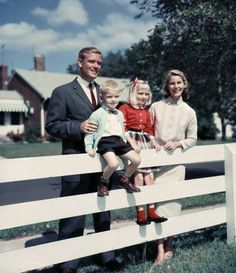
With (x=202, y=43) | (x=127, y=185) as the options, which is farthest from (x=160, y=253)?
(x=202, y=43)

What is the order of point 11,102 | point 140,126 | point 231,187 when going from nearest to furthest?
point 140,126 < point 231,187 < point 11,102

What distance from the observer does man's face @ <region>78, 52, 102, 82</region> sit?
12.8 feet

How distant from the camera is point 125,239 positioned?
405 cm

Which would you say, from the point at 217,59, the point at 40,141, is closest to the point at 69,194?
the point at 217,59

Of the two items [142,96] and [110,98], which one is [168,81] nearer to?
[142,96]

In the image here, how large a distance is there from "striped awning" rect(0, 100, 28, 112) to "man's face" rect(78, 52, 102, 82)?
33.6 metres

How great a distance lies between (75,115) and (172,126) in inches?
42.1

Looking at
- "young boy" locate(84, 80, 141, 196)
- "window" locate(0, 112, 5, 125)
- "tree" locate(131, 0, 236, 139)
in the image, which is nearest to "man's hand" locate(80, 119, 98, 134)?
"young boy" locate(84, 80, 141, 196)

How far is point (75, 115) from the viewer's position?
3.97 metres

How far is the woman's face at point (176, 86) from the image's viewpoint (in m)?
4.37

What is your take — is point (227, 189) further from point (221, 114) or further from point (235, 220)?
point (221, 114)

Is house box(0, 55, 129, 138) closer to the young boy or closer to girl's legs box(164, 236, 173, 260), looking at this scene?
girl's legs box(164, 236, 173, 260)

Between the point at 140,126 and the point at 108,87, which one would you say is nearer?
the point at 108,87

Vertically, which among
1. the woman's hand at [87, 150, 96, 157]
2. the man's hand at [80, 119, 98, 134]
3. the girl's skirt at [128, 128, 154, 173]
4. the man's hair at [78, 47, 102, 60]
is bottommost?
the woman's hand at [87, 150, 96, 157]
